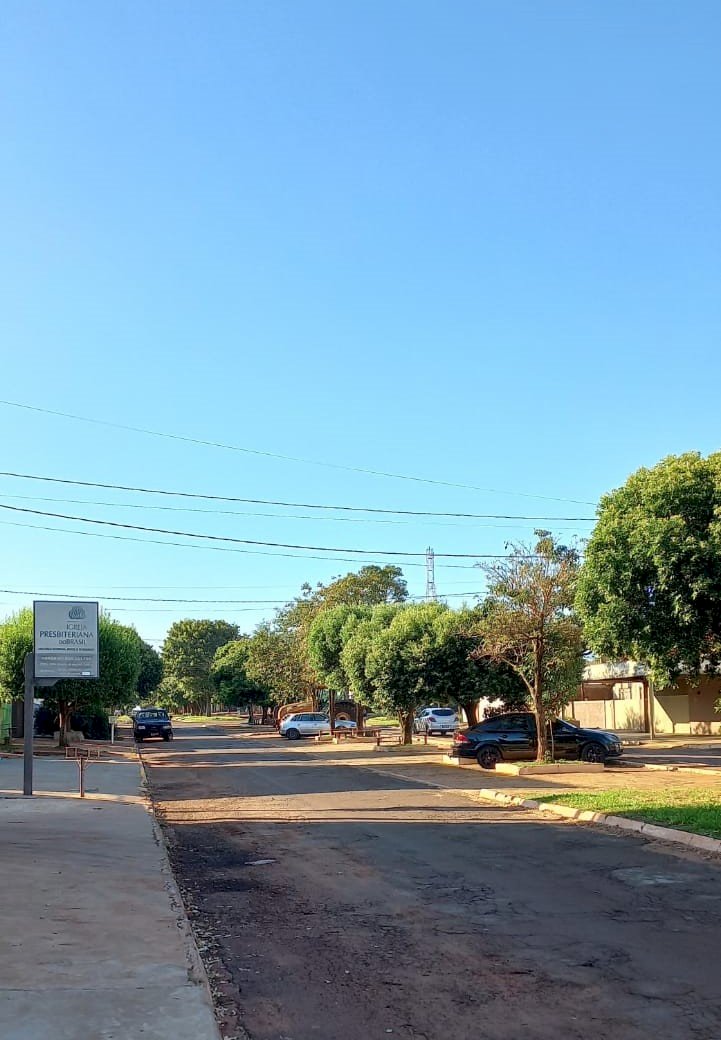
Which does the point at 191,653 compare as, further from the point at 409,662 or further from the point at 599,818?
the point at 599,818

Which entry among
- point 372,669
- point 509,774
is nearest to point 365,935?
point 509,774

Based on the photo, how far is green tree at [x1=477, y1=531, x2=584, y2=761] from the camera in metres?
24.8

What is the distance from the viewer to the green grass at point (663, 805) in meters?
13.4

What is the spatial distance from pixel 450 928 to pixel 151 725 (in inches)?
1747

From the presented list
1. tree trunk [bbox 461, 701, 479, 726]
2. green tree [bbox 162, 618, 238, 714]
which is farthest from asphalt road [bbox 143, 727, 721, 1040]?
green tree [bbox 162, 618, 238, 714]

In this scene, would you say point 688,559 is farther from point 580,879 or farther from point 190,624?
point 190,624

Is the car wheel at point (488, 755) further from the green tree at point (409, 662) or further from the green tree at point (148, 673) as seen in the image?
the green tree at point (148, 673)

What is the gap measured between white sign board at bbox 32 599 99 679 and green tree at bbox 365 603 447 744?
15033 mm

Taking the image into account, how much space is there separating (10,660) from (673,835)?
1204 inches

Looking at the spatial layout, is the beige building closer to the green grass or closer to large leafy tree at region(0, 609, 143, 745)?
large leafy tree at region(0, 609, 143, 745)

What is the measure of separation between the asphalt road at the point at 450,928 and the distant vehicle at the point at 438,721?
36907mm

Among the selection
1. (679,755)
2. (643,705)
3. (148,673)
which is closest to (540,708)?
(679,755)

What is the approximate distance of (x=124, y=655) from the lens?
39.6 m

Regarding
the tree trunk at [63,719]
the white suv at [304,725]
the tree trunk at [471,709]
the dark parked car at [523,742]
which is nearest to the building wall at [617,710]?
the tree trunk at [471,709]
